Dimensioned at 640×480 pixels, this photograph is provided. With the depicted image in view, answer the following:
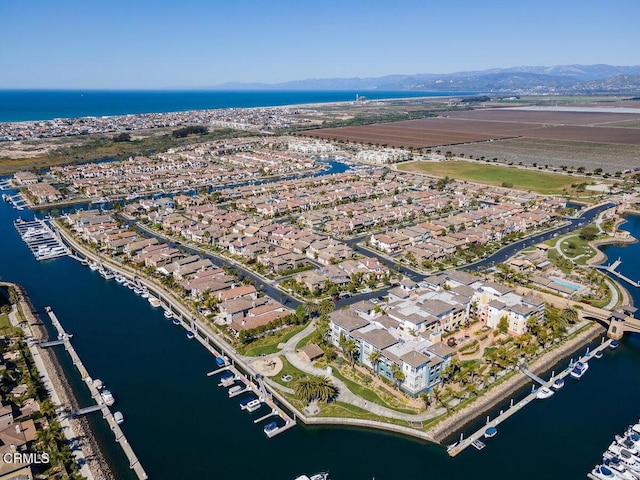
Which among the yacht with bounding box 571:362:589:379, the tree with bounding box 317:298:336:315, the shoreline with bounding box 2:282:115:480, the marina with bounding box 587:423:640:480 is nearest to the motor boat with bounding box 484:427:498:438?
the marina with bounding box 587:423:640:480

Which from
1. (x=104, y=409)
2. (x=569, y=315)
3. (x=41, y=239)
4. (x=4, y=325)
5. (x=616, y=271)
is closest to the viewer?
(x=104, y=409)

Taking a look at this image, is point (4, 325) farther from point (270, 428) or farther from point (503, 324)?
point (503, 324)

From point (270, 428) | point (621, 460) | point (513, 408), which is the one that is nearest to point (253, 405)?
point (270, 428)

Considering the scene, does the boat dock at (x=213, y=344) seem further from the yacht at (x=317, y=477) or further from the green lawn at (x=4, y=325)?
the green lawn at (x=4, y=325)

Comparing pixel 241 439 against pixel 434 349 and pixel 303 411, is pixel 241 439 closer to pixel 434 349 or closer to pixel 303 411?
pixel 303 411

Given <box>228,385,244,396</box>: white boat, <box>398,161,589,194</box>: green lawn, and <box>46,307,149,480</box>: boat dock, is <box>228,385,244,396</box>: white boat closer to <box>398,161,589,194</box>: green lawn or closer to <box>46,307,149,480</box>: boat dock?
<box>46,307,149,480</box>: boat dock

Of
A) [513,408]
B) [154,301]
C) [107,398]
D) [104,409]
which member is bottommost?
[513,408]
